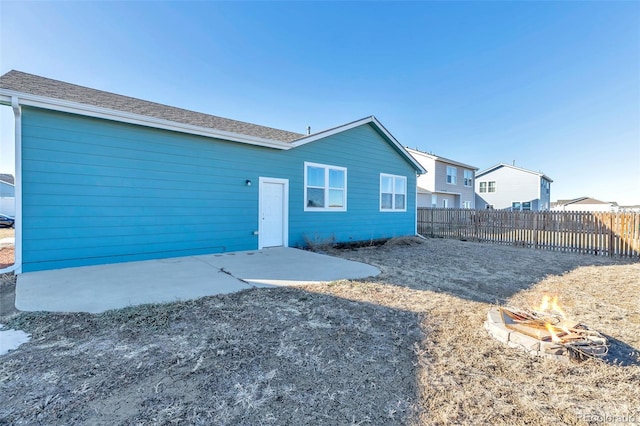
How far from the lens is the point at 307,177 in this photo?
9.45 meters

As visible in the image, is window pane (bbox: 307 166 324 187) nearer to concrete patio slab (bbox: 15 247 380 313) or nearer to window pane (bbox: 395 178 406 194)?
concrete patio slab (bbox: 15 247 380 313)

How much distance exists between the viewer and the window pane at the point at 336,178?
10.1 m

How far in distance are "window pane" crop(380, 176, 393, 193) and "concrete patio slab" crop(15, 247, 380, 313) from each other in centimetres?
552

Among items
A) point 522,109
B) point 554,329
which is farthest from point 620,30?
point 554,329

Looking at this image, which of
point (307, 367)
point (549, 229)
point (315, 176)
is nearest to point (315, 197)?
point (315, 176)

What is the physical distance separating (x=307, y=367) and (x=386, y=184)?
1023 centimetres

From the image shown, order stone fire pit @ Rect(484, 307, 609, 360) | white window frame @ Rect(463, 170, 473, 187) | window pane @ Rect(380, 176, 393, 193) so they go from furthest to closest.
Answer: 1. white window frame @ Rect(463, 170, 473, 187)
2. window pane @ Rect(380, 176, 393, 193)
3. stone fire pit @ Rect(484, 307, 609, 360)

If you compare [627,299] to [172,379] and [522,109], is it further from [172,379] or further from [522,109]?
[522,109]

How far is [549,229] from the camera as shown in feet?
35.7

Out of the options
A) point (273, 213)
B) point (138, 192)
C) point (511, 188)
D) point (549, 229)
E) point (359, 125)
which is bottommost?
point (549, 229)

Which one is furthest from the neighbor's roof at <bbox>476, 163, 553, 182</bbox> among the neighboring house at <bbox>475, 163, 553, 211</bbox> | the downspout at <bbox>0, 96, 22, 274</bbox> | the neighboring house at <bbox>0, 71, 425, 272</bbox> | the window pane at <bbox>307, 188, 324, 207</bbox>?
the downspout at <bbox>0, 96, 22, 274</bbox>

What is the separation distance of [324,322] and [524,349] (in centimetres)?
210

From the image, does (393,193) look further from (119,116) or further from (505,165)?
(505,165)

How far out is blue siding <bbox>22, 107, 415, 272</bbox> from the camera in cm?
539
